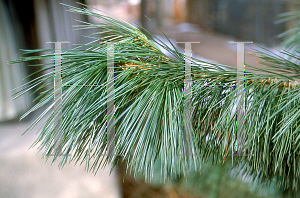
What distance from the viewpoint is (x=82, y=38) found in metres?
0.67

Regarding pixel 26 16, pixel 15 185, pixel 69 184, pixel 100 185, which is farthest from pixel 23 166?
pixel 26 16

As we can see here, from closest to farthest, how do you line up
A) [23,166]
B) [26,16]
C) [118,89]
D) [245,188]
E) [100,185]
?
[118,89] → [245,188] → [26,16] → [23,166] → [100,185]

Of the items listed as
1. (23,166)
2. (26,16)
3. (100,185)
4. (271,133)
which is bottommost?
(100,185)

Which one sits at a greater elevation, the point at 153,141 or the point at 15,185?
the point at 153,141

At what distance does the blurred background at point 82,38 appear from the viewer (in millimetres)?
674

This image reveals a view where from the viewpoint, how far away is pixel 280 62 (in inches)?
7.9

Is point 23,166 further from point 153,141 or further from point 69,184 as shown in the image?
point 153,141

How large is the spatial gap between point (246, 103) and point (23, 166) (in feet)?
2.94

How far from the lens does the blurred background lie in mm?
674

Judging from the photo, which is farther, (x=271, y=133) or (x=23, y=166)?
(x=23, y=166)

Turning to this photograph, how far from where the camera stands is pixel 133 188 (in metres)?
0.88

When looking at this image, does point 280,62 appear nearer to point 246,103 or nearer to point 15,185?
point 246,103

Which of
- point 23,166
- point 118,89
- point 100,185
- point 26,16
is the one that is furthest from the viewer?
point 100,185

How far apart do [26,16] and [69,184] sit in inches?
25.1
